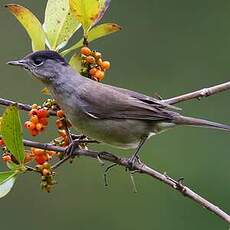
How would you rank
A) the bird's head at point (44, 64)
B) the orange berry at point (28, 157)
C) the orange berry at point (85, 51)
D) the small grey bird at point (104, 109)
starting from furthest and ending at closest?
the small grey bird at point (104, 109)
the bird's head at point (44, 64)
the orange berry at point (85, 51)
the orange berry at point (28, 157)

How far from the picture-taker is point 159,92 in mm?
10031

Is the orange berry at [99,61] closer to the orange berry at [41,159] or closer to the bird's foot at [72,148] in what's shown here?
the bird's foot at [72,148]

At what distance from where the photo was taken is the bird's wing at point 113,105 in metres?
4.10

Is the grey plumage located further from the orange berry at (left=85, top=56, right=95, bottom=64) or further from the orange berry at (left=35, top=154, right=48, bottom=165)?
the orange berry at (left=35, top=154, right=48, bottom=165)

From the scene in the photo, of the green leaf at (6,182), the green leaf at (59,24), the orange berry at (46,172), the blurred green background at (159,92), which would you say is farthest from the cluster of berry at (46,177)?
the blurred green background at (159,92)

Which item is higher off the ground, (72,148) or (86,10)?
(86,10)

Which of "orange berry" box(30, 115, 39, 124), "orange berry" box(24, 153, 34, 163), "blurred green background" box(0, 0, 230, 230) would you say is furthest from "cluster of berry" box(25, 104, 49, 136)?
"blurred green background" box(0, 0, 230, 230)

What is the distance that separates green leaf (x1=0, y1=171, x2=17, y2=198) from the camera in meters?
3.28

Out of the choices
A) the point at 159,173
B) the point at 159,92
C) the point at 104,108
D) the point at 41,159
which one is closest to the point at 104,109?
the point at 104,108

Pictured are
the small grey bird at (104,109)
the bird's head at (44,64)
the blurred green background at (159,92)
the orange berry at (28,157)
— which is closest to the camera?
the orange berry at (28,157)

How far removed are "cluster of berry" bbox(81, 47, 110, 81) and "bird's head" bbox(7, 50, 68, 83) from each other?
131 mm

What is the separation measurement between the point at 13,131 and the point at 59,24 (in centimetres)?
65

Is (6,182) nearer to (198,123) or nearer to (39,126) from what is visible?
(39,126)

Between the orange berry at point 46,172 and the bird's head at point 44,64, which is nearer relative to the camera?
the orange berry at point 46,172
